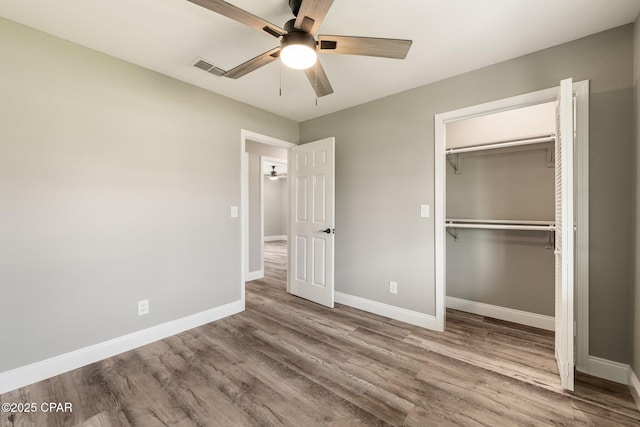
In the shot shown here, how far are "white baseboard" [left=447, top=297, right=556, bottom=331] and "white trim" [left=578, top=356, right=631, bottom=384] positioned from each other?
73 centimetres

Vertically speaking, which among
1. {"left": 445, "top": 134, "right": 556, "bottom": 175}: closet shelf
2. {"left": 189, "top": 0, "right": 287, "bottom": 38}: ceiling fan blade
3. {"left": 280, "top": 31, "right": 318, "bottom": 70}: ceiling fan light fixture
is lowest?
{"left": 445, "top": 134, "right": 556, "bottom": 175}: closet shelf

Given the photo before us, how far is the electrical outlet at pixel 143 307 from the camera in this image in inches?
95.1

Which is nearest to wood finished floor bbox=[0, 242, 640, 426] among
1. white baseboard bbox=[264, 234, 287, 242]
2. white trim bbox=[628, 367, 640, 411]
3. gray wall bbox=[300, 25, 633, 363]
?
white trim bbox=[628, 367, 640, 411]

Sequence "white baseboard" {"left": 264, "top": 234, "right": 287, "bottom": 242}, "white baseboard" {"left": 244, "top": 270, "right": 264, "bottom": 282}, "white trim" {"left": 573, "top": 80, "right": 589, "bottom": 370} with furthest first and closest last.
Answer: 1. "white baseboard" {"left": 264, "top": 234, "right": 287, "bottom": 242}
2. "white baseboard" {"left": 244, "top": 270, "right": 264, "bottom": 282}
3. "white trim" {"left": 573, "top": 80, "right": 589, "bottom": 370}

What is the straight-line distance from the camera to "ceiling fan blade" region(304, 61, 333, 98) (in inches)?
72.1

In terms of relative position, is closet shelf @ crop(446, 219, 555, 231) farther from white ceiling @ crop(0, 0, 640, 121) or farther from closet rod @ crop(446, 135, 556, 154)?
white ceiling @ crop(0, 0, 640, 121)

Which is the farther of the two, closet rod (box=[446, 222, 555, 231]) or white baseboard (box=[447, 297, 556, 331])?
white baseboard (box=[447, 297, 556, 331])

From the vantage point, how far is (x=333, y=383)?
6.21ft

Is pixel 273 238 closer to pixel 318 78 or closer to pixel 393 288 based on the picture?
pixel 393 288

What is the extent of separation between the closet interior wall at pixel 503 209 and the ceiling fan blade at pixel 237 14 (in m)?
2.64

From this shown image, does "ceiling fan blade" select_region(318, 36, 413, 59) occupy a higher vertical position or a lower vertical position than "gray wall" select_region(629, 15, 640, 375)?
higher

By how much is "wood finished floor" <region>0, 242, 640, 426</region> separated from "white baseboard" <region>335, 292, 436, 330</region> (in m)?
0.15

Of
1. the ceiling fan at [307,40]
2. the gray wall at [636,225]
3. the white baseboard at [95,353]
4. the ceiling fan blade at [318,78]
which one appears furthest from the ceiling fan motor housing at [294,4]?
the white baseboard at [95,353]

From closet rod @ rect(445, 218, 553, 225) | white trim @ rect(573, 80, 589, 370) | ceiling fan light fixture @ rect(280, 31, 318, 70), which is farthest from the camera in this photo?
closet rod @ rect(445, 218, 553, 225)
